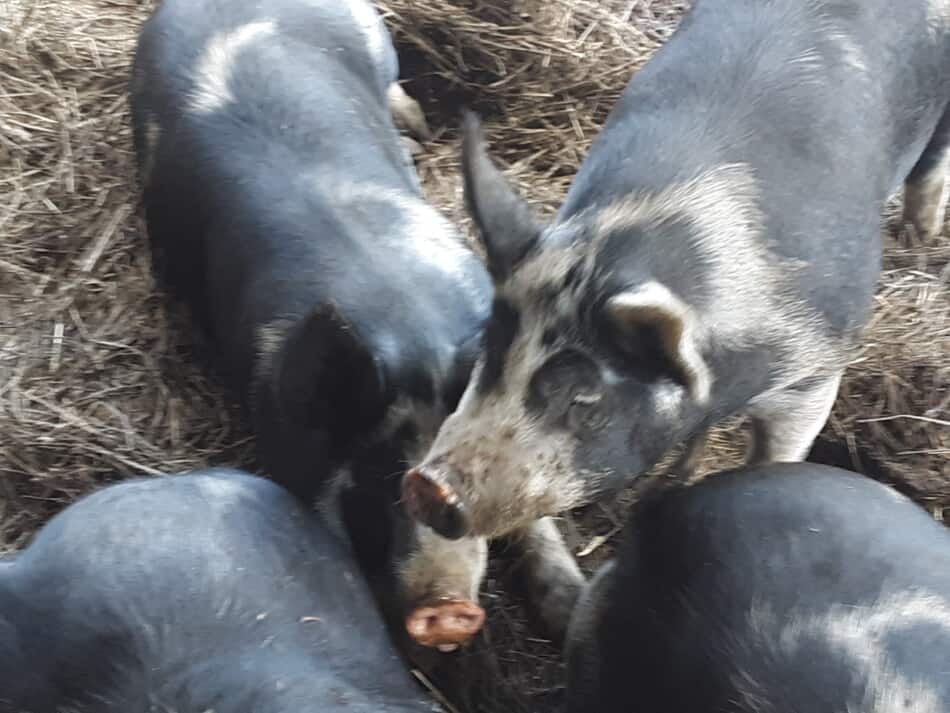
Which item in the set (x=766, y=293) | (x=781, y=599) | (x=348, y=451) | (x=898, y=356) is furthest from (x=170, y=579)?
(x=898, y=356)

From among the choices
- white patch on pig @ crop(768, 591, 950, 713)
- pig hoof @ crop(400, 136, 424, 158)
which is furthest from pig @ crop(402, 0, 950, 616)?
pig hoof @ crop(400, 136, 424, 158)

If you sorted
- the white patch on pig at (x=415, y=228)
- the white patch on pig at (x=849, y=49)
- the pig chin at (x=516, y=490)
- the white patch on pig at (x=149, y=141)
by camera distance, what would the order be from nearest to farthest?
the pig chin at (x=516, y=490) → the white patch on pig at (x=849, y=49) → the white patch on pig at (x=415, y=228) → the white patch on pig at (x=149, y=141)

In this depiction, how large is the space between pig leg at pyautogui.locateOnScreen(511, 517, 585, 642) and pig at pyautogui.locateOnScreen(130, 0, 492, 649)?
32 centimetres

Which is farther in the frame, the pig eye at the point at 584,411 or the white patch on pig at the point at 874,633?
the pig eye at the point at 584,411

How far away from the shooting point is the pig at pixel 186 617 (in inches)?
64.5

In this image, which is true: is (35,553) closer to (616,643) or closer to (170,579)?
(170,579)

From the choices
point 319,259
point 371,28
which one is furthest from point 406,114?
point 319,259

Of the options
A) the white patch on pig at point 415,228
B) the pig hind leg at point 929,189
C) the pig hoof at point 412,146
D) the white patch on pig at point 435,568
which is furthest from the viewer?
the pig hoof at point 412,146

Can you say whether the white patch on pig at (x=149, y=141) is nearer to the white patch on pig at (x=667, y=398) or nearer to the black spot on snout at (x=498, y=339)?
the black spot on snout at (x=498, y=339)

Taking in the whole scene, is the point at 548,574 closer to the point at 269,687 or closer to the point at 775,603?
the point at 775,603

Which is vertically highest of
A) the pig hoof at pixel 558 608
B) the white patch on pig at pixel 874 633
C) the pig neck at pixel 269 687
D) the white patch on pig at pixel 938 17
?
the white patch on pig at pixel 938 17

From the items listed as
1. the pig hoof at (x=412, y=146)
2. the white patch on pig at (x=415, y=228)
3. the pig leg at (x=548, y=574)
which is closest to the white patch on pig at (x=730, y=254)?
the white patch on pig at (x=415, y=228)

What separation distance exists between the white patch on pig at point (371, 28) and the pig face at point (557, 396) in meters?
1.28

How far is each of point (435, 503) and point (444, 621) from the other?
0.33 m
